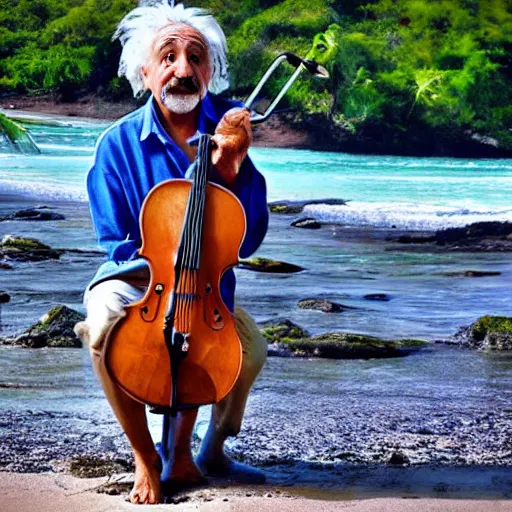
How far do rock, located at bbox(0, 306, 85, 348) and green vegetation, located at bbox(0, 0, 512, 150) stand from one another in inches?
184

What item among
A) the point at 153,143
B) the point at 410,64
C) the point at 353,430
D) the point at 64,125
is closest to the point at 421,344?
the point at 353,430

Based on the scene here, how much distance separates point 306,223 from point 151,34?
719 centimetres

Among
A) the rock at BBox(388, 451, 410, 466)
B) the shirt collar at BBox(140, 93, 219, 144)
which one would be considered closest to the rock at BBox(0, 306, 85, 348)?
the rock at BBox(388, 451, 410, 466)

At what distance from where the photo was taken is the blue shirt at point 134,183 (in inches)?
129

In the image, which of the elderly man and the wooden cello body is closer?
the wooden cello body

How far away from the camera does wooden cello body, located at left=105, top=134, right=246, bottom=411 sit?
3090 millimetres

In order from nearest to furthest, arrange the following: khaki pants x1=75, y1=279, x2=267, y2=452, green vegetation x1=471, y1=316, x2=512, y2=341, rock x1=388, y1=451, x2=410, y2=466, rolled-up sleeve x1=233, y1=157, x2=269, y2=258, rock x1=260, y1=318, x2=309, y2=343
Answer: khaki pants x1=75, y1=279, x2=267, y2=452 → rolled-up sleeve x1=233, y1=157, x2=269, y2=258 → rock x1=388, y1=451, x2=410, y2=466 → rock x1=260, y1=318, x2=309, y2=343 → green vegetation x1=471, y1=316, x2=512, y2=341

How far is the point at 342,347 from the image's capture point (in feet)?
19.7

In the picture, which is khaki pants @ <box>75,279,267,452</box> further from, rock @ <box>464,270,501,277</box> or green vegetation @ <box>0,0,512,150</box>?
green vegetation @ <box>0,0,512,150</box>

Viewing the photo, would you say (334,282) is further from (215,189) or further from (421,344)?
(215,189)

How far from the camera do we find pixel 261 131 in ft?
37.9

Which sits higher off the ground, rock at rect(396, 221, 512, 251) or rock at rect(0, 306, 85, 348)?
rock at rect(0, 306, 85, 348)

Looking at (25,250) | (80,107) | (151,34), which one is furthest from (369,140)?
(151,34)

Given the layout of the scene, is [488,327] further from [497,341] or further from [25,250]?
[25,250]
